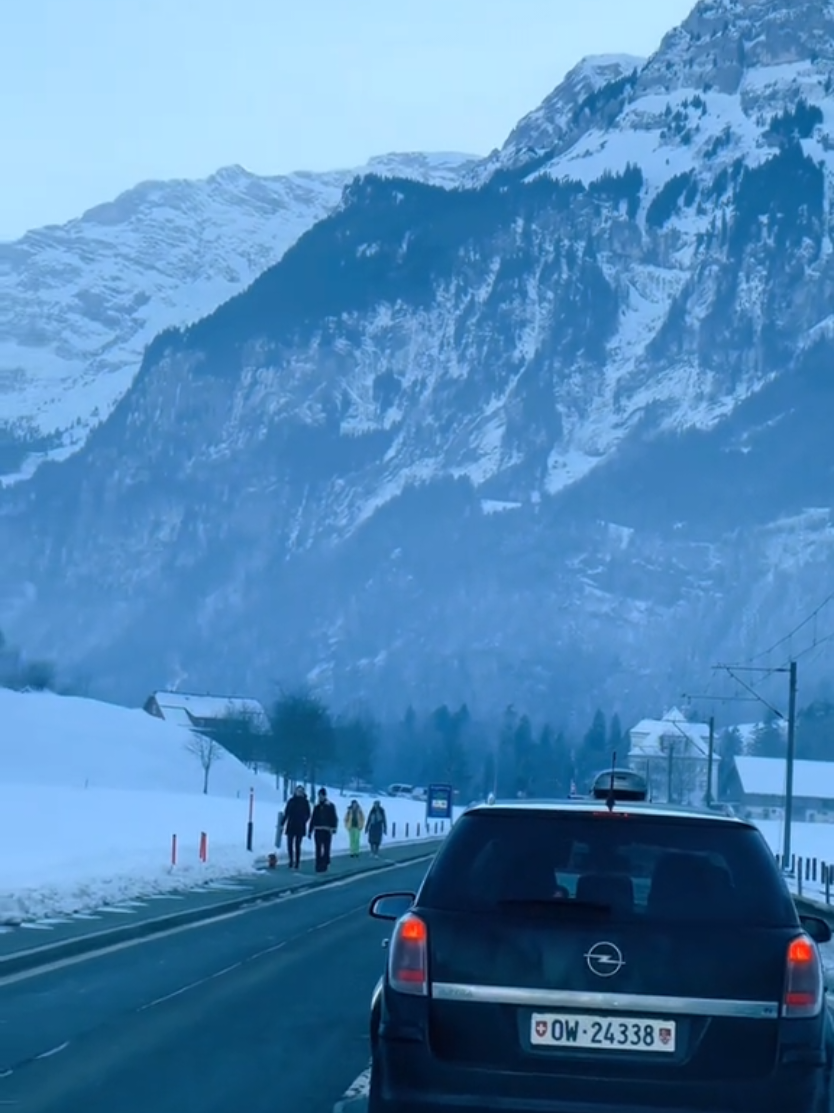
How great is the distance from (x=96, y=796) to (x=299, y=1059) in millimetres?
84581

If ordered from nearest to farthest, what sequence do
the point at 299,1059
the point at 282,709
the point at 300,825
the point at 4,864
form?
the point at 299,1059
the point at 4,864
the point at 300,825
the point at 282,709

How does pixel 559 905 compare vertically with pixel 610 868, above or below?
below

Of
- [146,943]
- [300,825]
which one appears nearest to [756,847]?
[146,943]

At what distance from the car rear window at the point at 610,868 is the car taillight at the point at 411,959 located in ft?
0.40

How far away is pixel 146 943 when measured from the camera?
69.9 feet

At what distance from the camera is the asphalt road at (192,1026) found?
35.5 ft

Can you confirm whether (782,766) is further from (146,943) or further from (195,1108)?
(195,1108)

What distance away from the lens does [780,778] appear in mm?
164625

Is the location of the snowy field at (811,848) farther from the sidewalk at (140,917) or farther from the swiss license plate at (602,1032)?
the swiss license plate at (602,1032)

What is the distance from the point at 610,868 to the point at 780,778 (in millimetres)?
160290

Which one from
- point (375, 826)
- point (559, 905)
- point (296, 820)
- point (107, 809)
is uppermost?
point (559, 905)

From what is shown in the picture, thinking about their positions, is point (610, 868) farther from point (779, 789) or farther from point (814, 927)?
point (779, 789)

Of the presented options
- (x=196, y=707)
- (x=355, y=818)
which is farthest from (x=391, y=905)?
(x=196, y=707)

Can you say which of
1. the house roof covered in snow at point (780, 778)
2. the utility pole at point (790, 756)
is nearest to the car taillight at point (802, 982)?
the utility pole at point (790, 756)
